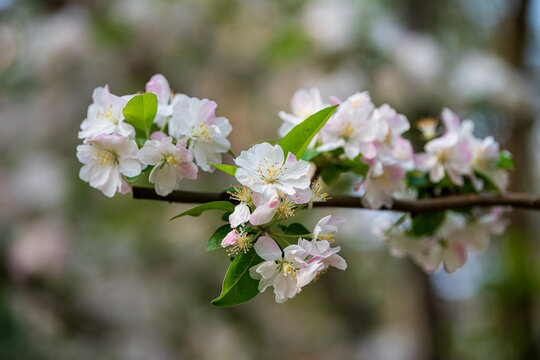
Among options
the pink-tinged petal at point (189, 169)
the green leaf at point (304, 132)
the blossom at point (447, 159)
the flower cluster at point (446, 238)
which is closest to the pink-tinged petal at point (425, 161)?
the blossom at point (447, 159)

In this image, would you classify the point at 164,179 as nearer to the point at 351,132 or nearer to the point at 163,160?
the point at 163,160

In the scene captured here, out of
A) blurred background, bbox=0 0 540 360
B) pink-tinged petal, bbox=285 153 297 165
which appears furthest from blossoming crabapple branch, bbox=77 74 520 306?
blurred background, bbox=0 0 540 360

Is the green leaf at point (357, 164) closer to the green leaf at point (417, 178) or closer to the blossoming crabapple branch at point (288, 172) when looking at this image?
the blossoming crabapple branch at point (288, 172)

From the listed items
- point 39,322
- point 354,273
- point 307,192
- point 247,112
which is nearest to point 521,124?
point 247,112

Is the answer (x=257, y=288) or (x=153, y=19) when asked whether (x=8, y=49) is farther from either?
(x=257, y=288)

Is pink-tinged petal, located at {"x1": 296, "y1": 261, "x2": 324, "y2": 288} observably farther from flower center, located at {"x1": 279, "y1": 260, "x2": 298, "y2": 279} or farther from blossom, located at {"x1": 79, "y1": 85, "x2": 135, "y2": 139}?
blossom, located at {"x1": 79, "y1": 85, "x2": 135, "y2": 139}
